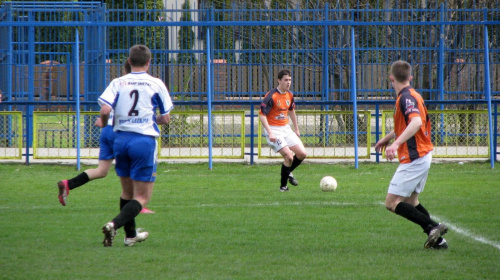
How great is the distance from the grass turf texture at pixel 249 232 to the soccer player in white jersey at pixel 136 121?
60 cm

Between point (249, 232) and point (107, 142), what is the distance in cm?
198

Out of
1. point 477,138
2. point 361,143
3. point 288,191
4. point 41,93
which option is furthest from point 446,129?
point 41,93

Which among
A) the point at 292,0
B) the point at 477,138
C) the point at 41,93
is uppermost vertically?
the point at 292,0

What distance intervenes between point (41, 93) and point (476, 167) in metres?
12.5

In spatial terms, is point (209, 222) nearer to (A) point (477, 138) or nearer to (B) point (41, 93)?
(A) point (477, 138)

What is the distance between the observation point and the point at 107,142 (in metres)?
8.26

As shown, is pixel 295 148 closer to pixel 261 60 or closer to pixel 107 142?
pixel 107 142

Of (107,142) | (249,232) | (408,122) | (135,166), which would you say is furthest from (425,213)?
(107,142)

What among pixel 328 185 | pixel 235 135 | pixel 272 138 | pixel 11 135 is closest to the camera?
pixel 328 185

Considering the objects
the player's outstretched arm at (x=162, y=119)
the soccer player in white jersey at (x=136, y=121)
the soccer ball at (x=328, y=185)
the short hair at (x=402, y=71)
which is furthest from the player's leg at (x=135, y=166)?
the soccer ball at (x=328, y=185)

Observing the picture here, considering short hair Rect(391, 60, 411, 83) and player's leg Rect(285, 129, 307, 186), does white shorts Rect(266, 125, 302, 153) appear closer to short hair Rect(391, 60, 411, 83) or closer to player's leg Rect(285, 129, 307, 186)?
player's leg Rect(285, 129, 307, 186)

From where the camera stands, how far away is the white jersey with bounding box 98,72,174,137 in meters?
6.48

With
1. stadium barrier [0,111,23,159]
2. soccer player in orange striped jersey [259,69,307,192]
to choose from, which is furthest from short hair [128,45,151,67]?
stadium barrier [0,111,23,159]

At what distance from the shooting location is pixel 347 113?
52.1 feet
